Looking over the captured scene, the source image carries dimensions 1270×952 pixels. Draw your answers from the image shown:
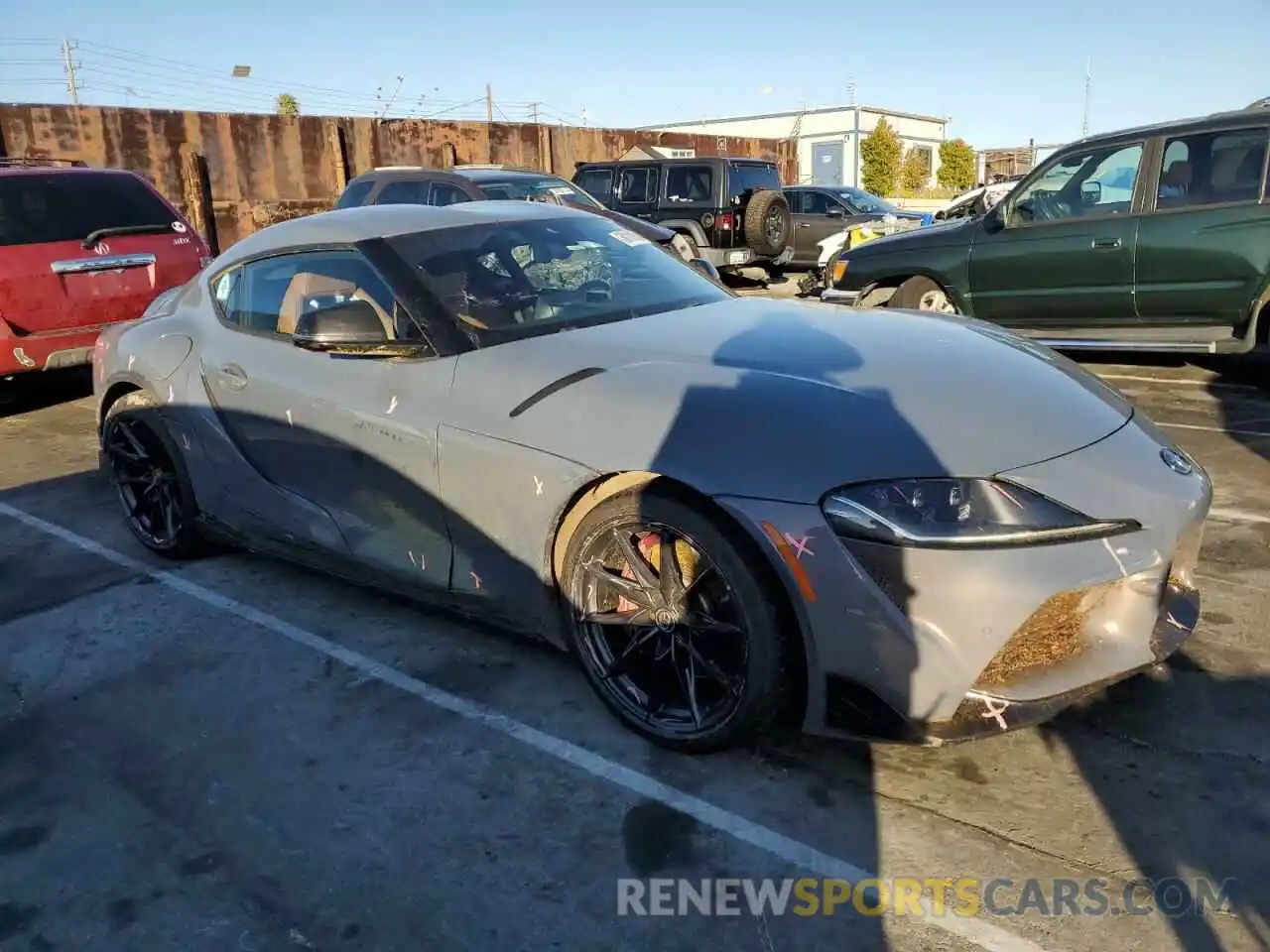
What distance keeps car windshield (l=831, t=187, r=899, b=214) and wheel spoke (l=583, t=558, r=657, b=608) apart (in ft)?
48.1

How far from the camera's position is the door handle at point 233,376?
Result: 3.85m

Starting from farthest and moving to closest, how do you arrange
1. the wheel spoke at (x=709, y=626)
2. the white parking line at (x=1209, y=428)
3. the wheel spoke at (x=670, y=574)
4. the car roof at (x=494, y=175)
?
the car roof at (x=494, y=175) < the white parking line at (x=1209, y=428) < the wheel spoke at (x=670, y=574) < the wheel spoke at (x=709, y=626)

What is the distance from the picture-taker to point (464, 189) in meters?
10.4

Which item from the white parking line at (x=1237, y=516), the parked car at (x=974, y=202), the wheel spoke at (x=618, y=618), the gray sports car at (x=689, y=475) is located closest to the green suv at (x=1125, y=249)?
the white parking line at (x=1237, y=516)

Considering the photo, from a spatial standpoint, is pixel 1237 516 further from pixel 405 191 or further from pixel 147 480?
pixel 405 191

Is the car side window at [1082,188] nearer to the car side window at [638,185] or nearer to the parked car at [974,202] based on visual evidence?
the parked car at [974,202]

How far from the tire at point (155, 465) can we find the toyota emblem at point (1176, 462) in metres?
3.65

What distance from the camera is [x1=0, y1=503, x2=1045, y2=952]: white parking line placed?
214 centimetres

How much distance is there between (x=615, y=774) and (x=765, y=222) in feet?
39.0

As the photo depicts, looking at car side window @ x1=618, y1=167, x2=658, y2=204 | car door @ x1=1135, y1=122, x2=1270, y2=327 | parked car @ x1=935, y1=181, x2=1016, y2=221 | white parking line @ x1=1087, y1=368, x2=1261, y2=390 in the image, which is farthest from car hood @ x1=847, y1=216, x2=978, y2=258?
car side window @ x1=618, y1=167, x2=658, y2=204

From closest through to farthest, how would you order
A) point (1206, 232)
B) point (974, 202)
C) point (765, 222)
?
point (1206, 232) < point (974, 202) < point (765, 222)

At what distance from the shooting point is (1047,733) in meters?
2.80

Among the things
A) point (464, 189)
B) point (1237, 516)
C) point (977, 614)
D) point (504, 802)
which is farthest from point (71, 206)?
point (1237, 516)

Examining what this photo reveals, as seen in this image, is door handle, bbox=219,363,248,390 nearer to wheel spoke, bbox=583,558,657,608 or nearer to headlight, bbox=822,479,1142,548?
wheel spoke, bbox=583,558,657,608
